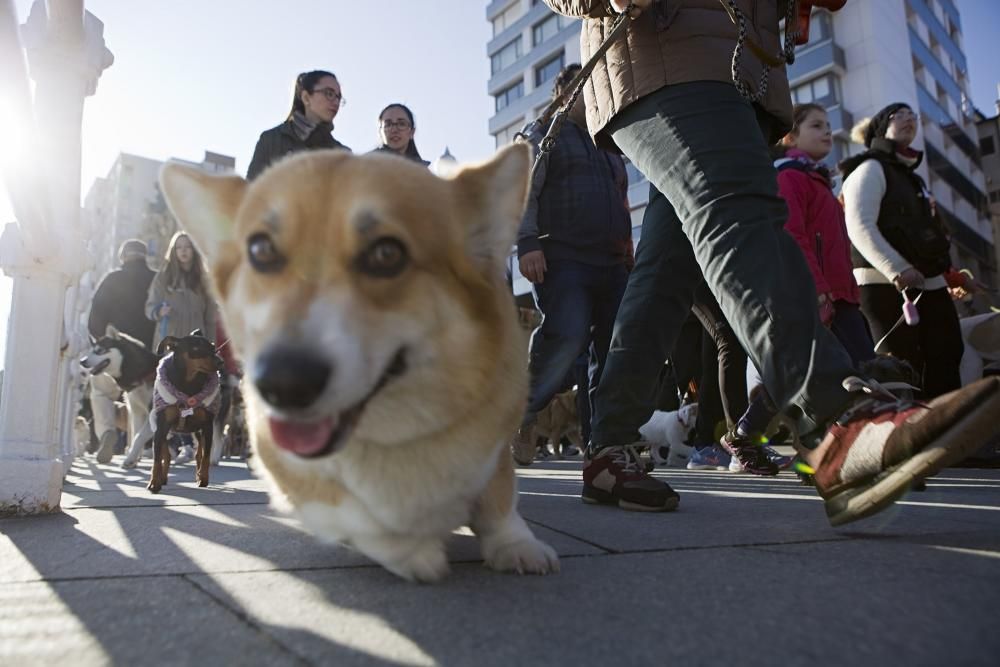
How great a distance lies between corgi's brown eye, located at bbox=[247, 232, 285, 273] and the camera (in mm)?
1576

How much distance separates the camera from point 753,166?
2.24 metres

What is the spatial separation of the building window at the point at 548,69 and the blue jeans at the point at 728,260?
105 ft

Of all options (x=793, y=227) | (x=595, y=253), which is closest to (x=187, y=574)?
(x=595, y=253)

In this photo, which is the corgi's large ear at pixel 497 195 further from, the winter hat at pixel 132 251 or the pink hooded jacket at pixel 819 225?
the winter hat at pixel 132 251

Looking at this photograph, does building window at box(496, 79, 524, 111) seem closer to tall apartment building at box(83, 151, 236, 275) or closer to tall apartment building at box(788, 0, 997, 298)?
tall apartment building at box(788, 0, 997, 298)

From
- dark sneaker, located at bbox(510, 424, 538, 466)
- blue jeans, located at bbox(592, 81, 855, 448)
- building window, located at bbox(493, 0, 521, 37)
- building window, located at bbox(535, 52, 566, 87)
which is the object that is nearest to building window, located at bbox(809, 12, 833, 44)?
building window, located at bbox(535, 52, 566, 87)

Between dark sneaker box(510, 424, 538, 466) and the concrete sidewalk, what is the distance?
3.33 metres

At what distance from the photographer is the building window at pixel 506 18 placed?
36156 mm

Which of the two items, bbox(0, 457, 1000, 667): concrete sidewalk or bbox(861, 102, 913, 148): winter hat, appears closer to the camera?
bbox(0, 457, 1000, 667): concrete sidewalk

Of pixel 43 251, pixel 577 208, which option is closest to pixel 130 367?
pixel 43 251

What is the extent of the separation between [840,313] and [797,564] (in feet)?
10.9

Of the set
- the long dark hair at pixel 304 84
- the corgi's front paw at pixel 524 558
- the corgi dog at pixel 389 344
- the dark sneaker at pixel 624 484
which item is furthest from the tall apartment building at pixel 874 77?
the corgi's front paw at pixel 524 558

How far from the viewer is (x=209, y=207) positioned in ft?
6.13

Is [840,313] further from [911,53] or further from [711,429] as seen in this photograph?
[911,53]
